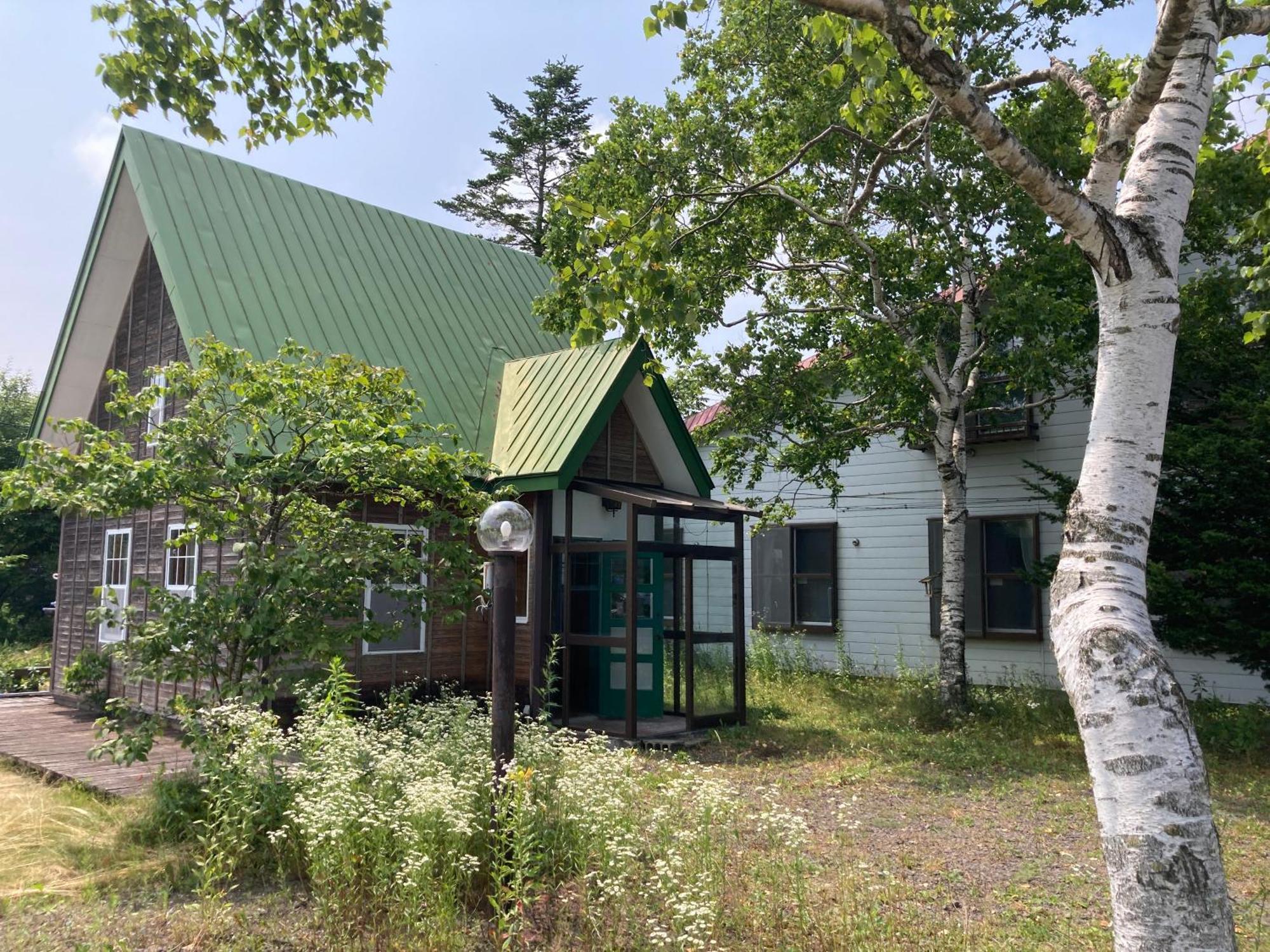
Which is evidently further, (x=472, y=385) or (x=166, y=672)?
(x=472, y=385)

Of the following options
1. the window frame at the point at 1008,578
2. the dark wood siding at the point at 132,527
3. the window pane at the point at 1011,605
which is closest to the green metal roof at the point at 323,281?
the dark wood siding at the point at 132,527

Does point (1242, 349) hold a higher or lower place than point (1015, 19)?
lower

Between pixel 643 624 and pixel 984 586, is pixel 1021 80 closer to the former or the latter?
pixel 643 624

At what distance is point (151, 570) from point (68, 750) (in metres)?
3.11

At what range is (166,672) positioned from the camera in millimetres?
7098

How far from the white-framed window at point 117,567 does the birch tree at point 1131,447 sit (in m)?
12.1

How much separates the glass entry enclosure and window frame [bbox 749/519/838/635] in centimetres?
527

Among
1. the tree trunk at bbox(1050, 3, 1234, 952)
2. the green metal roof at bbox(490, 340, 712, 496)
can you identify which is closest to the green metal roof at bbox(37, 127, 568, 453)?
the green metal roof at bbox(490, 340, 712, 496)

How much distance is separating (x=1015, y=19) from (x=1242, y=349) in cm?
480

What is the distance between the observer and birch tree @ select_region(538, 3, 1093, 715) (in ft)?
36.9

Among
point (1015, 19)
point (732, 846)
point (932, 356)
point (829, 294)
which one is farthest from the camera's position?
point (829, 294)

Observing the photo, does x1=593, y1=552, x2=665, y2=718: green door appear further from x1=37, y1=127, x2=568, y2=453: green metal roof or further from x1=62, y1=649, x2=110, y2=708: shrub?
x1=62, y1=649, x2=110, y2=708: shrub

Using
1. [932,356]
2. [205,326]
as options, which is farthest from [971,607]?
[205,326]

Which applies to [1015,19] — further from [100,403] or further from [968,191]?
[100,403]
